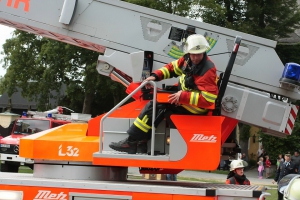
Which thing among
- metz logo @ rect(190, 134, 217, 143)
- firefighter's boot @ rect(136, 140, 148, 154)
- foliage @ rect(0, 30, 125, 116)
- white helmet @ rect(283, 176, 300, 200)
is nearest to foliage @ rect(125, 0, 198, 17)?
foliage @ rect(0, 30, 125, 116)

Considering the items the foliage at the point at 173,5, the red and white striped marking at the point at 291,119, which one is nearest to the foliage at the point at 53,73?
the foliage at the point at 173,5

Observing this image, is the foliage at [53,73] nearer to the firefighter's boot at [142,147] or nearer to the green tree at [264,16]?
the green tree at [264,16]

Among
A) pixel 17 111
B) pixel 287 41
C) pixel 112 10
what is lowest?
pixel 17 111

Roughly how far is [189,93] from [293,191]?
1491 millimetres

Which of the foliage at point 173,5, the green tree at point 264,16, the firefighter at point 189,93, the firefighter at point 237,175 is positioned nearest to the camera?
the firefighter at point 189,93

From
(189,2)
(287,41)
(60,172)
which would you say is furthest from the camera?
(287,41)

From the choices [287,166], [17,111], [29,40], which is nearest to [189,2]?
[29,40]

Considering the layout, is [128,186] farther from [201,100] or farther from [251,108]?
[251,108]

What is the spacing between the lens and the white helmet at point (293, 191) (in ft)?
17.2

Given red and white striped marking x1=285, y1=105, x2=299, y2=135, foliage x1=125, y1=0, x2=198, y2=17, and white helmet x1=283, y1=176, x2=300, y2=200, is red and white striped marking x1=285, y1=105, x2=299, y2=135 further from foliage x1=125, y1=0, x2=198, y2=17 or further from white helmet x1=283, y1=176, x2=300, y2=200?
foliage x1=125, y1=0, x2=198, y2=17

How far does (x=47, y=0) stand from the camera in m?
7.41

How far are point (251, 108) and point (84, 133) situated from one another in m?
2.01

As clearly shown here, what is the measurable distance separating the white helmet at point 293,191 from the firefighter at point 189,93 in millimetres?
1214

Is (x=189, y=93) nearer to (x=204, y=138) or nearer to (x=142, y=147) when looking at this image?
(x=204, y=138)
